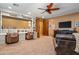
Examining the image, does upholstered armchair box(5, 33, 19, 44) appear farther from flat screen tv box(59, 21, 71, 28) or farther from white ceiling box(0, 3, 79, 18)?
flat screen tv box(59, 21, 71, 28)

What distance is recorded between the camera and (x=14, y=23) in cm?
221

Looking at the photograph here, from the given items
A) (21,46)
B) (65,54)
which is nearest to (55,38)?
(65,54)

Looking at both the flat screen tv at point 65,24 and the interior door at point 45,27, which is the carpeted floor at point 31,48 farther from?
the flat screen tv at point 65,24

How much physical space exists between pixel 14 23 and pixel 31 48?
62 centimetres

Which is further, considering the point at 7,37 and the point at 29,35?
the point at 29,35

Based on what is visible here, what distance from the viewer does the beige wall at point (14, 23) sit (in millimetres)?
2109

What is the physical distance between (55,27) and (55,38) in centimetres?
25

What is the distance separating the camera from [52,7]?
2225 mm

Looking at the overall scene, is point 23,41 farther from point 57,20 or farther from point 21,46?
point 57,20

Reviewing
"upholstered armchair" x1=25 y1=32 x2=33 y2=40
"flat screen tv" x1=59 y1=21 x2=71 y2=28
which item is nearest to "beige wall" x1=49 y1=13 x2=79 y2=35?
"flat screen tv" x1=59 y1=21 x2=71 y2=28

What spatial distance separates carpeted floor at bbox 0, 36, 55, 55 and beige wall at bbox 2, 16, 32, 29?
0.34m

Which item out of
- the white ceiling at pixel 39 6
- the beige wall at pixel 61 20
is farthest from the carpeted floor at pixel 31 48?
the white ceiling at pixel 39 6

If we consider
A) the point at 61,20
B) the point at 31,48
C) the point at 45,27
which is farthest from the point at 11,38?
the point at 61,20

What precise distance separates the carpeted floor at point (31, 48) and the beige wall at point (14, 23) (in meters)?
0.34
